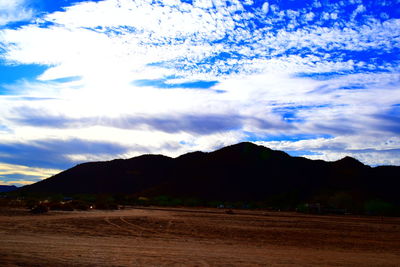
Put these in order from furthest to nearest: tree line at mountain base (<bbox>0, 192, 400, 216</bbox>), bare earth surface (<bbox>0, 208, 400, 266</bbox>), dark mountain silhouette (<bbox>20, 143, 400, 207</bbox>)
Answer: dark mountain silhouette (<bbox>20, 143, 400, 207</bbox>) < tree line at mountain base (<bbox>0, 192, 400, 216</bbox>) < bare earth surface (<bbox>0, 208, 400, 266</bbox>)

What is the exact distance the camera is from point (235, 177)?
342ft

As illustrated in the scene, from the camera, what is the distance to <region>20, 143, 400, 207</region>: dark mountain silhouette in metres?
91.2

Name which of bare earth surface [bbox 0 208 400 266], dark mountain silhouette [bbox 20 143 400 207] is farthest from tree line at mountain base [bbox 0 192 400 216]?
bare earth surface [bbox 0 208 400 266]

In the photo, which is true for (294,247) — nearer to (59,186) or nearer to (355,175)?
(355,175)

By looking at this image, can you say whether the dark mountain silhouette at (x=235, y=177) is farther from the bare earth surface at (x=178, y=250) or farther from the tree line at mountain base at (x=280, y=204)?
the bare earth surface at (x=178, y=250)

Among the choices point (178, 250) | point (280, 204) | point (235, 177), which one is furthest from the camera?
point (235, 177)

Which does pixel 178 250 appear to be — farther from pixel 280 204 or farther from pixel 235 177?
pixel 235 177

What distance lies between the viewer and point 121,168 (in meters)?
132

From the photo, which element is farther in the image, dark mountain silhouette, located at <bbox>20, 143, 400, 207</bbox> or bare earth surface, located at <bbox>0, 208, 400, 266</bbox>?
dark mountain silhouette, located at <bbox>20, 143, 400, 207</bbox>

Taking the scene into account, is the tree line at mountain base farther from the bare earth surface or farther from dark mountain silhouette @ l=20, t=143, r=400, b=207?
the bare earth surface

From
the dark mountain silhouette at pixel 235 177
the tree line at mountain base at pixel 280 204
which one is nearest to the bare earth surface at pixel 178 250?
the tree line at mountain base at pixel 280 204

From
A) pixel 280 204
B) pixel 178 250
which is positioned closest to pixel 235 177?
pixel 280 204

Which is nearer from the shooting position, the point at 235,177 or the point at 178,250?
the point at 178,250

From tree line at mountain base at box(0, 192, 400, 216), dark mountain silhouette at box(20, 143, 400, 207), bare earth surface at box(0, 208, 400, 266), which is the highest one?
dark mountain silhouette at box(20, 143, 400, 207)
